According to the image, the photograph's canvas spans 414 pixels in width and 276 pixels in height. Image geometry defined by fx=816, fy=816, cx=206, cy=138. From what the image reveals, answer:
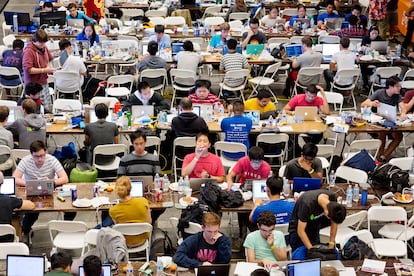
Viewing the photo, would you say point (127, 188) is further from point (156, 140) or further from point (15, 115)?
point (15, 115)

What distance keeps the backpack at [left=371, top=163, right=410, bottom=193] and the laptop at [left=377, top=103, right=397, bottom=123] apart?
2.17 meters

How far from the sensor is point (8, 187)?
9359 mm

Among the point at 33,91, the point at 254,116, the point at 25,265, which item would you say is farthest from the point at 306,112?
the point at 25,265

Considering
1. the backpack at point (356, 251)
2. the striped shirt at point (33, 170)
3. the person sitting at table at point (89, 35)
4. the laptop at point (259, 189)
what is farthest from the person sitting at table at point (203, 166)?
the person sitting at table at point (89, 35)

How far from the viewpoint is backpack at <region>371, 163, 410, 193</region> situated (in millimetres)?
9602

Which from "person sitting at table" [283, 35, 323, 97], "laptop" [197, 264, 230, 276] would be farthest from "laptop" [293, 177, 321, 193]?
"person sitting at table" [283, 35, 323, 97]

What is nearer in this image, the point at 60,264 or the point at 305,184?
the point at 60,264

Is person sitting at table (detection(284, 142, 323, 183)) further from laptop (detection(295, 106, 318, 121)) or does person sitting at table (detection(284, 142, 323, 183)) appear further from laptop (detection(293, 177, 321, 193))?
laptop (detection(295, 106, 318, 121))

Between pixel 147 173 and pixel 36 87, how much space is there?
109 inches

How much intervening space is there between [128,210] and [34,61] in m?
5.16

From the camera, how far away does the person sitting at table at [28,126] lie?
A: 11008 millimetres

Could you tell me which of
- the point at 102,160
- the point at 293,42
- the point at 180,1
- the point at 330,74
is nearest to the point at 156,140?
the point at 102,160

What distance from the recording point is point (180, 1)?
20000 mm

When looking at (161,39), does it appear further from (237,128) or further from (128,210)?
(128,210)
